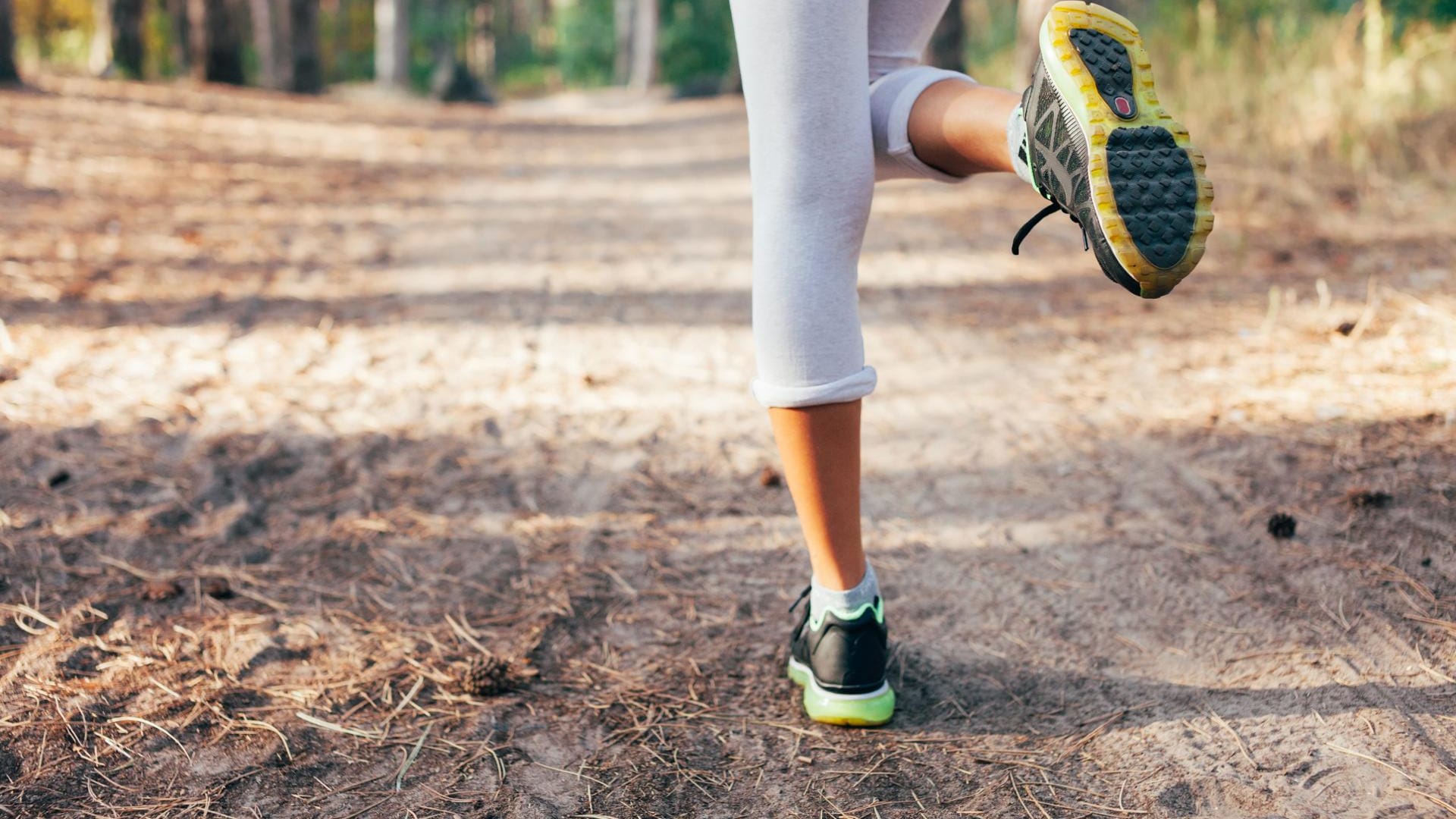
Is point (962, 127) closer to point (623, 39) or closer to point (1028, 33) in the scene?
point (1028, 33)

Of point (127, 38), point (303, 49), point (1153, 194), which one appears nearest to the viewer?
point (1153, 194)

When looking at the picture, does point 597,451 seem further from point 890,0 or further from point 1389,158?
point 1389,158

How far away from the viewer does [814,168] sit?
1261 mm

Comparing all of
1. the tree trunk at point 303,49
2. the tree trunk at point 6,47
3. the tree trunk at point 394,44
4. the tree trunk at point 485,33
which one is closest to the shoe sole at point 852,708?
the tree trunk at point 6,47

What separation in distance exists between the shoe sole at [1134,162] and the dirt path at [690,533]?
25.3 inches

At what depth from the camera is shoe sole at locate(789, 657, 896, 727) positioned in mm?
1378

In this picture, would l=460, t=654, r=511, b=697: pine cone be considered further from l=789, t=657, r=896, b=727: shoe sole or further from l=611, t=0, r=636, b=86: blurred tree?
l=611, t=0, r=636, b=86: blurred tree

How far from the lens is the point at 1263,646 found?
149 cm

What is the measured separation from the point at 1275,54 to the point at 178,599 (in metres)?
5.64

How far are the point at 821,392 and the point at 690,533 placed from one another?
28.7 inches

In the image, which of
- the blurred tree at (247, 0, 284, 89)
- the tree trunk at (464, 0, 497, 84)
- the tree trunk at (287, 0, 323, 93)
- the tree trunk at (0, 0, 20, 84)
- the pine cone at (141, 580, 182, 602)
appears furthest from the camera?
the tree trunk at (464, 0, 497, 84)

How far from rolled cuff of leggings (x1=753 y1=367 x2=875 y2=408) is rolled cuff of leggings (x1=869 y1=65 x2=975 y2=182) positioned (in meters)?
0.27

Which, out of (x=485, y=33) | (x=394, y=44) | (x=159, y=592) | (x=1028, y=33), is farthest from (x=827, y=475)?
(x=485, y=33)

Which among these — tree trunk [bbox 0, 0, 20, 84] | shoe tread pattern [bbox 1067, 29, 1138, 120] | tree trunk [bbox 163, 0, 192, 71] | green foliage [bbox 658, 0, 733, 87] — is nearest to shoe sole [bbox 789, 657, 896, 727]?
shoe tread pattern [bbox 1067, 29, 1138, 120]
